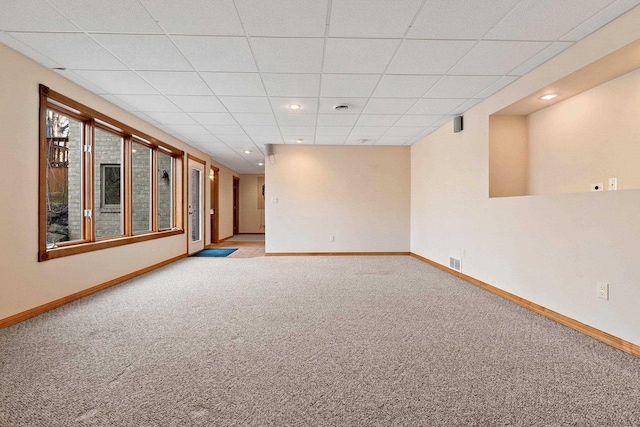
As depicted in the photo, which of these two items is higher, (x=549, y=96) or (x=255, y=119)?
Answer: (x=255, y=119)

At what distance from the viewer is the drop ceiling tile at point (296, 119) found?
4.63 meters

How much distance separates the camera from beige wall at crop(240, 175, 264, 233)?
12.1 meters

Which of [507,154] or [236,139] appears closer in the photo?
[507,154]

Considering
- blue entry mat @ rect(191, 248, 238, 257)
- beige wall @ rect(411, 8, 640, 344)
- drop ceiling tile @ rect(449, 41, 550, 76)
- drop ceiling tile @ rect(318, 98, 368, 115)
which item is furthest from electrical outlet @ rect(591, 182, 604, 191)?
blue entry mat @ rect(191, 248, 238, 257)

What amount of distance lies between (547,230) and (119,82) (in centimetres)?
483

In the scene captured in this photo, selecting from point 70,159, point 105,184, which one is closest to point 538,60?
point 70,159

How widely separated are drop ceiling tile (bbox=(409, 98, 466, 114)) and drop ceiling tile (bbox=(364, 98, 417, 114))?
0.41 feet

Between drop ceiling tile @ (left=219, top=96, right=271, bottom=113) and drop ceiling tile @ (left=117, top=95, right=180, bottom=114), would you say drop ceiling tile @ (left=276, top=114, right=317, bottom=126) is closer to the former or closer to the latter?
drop ceiling tile @ (left=219, top=96, right=271, bottom=113)

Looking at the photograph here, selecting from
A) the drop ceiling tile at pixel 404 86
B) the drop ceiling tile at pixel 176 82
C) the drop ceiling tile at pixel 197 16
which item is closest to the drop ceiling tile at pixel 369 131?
the drop ceiling tile at pixel 404 86

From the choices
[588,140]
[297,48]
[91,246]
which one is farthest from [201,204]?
[588,140]

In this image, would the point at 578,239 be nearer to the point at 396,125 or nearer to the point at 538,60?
the point at 538,60

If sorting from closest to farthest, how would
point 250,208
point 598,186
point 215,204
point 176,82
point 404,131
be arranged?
point 598,186 → point 176,82 → point 404,131 → point 215,204 → point 250,208

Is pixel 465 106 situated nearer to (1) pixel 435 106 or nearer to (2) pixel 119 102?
(1) pixel 435 106

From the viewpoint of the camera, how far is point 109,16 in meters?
2.28
